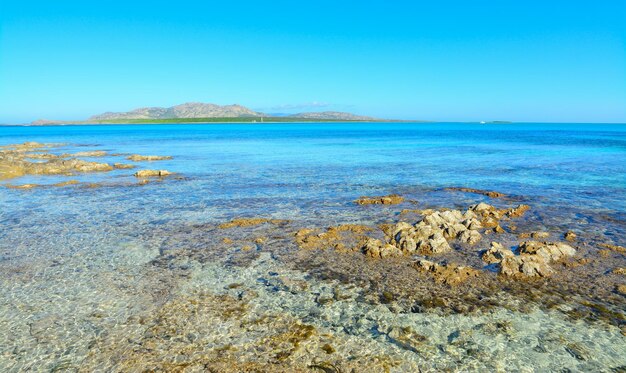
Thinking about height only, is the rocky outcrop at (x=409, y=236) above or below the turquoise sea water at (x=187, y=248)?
above

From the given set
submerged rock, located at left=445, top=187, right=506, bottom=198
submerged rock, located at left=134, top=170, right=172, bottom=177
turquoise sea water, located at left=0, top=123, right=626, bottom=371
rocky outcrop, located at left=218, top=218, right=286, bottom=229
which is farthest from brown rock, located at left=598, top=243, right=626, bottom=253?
submerged rock, located at left=134, top=170, right=172, bottom=177

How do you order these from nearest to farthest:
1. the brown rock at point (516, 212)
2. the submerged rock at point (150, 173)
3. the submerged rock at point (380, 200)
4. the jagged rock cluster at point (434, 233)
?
1. the jagged rock cluster at point (434, 233)
2. the brown rock at point (516, 212)
3. the submerged rock at point (380, 200)
4. the submerged rock at point (150, 173)

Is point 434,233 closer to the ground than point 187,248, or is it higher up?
higher up

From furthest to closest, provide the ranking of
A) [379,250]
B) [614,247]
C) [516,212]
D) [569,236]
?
[516,212] → [569,236] → [614,247] → [379,250]

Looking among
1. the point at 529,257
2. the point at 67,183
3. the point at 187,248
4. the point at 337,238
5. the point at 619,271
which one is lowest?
the point at 67,183

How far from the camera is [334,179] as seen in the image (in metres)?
33.3

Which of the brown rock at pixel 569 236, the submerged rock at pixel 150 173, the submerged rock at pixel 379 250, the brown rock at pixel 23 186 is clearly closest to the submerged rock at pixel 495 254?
the submerged rock at pixel 379 250

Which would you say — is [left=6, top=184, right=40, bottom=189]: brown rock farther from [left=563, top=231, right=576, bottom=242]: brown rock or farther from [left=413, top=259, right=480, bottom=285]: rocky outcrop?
[left=563, top=231, right=576, bottom=242]: brown rock

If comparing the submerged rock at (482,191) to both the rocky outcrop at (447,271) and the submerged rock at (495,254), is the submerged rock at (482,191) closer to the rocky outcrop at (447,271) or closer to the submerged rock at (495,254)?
the submerged rock at (495,254)

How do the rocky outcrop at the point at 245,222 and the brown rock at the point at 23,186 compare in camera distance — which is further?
the brown rock at the point at 23,186

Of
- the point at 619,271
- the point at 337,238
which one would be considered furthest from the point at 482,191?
the point at 337,238

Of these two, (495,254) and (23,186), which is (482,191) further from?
(23,186)

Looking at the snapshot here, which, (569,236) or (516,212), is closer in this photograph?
(569,236)

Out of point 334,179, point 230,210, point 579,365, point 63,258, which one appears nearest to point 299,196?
point 230,210
